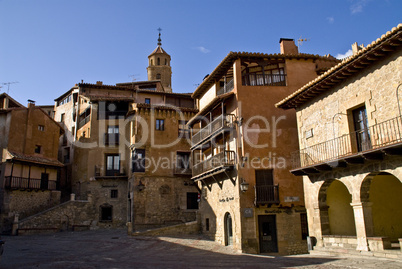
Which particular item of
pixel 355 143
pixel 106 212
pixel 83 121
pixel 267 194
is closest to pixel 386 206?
pixel 355 143

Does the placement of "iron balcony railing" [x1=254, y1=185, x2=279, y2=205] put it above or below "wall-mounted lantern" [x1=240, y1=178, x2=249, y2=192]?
below

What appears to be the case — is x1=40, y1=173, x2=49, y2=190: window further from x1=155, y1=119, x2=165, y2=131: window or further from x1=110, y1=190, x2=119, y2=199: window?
x1=155, y1=119, x2=165, y2=131: window

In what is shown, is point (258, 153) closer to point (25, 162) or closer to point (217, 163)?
point (217, 163)

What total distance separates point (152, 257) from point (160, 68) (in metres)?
46.2

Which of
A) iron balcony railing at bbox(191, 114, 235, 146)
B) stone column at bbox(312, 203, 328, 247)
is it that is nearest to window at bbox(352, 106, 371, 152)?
stone column at bbox(312, 203, 328, 247)

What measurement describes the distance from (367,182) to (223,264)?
674cm

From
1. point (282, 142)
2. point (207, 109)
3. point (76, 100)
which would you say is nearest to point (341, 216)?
point (282, 142)

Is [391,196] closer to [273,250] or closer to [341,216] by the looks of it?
[341,216]

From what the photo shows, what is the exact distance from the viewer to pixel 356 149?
14.0 metres

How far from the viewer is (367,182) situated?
13.2m

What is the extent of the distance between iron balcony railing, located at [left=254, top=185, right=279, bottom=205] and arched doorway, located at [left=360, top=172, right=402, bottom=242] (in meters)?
6.11

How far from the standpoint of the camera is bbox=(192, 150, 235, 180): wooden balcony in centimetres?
2114

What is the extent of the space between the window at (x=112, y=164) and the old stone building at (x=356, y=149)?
21799 millimetres

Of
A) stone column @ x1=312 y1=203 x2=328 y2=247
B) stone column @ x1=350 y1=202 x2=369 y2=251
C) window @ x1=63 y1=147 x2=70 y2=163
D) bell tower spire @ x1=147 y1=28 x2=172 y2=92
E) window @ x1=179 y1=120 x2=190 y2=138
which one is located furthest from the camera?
bell tower spire @ x1=147 y1=28 x2=172 y2=92
